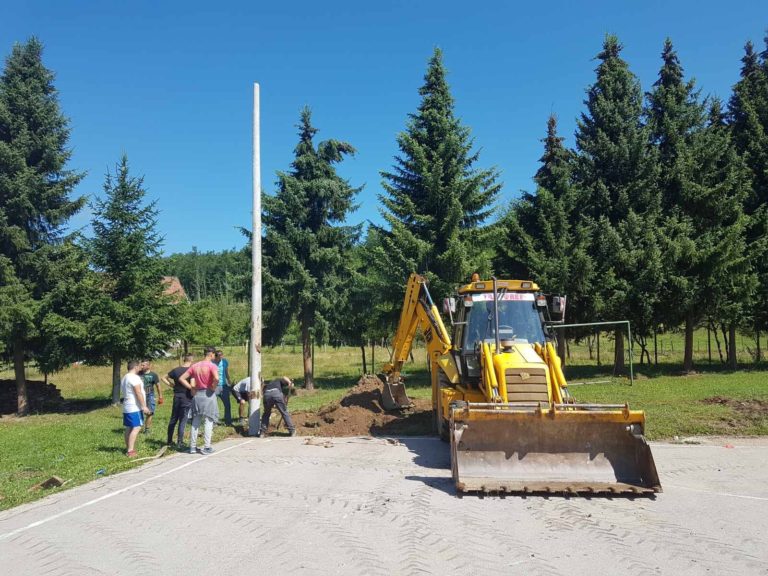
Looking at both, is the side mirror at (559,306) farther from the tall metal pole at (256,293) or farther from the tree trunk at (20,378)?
the tree trunk at (20,378)

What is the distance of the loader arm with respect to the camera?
1199cm

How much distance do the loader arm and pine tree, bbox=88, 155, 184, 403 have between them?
31.3 ft

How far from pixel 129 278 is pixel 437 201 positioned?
488 inches

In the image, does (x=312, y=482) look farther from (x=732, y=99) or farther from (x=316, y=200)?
(x=732, y=99)

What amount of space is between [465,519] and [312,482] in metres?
2.64

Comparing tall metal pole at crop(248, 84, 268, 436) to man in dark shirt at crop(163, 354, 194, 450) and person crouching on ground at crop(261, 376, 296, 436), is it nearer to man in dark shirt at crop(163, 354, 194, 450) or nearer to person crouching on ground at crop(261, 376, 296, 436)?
person crouching on ground at crop(261, 376, 296, 436)

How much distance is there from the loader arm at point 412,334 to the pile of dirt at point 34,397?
14.5 m

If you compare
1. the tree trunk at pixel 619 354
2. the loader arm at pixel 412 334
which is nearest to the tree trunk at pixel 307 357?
the loader arm at pixel 412 334

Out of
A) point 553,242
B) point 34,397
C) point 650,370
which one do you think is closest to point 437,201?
point 553,242

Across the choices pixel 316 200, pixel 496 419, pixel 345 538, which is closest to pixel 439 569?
pixel 345 538


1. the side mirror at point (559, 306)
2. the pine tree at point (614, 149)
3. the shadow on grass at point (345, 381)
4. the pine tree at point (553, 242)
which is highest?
the pine tree at point (614, 149)

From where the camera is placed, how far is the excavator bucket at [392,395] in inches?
566

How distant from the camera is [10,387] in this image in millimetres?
23219

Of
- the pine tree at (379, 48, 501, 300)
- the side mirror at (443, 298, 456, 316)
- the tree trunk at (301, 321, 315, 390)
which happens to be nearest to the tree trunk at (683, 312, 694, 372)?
the pine tree at (379, 48, 501, 300)
